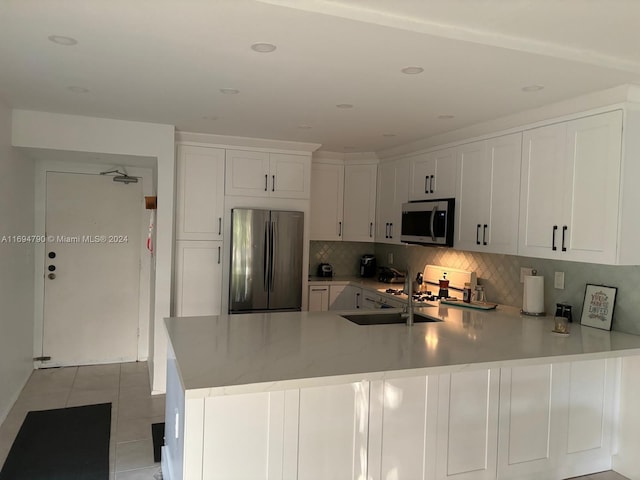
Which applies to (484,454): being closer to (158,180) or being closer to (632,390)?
(632,390)

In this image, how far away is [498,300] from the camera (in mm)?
3855

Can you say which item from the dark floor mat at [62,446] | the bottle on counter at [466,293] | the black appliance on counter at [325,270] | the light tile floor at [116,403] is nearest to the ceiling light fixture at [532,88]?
the bottle on counter at [466,293]

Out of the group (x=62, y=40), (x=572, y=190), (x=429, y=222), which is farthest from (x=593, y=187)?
(x=62, y=40)

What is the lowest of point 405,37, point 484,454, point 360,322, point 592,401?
point 484,454

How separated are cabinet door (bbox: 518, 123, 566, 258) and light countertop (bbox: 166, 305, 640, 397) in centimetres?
55

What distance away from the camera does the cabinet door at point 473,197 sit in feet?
11.9

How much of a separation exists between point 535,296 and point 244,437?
233cm

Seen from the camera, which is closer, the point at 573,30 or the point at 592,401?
the point at 573,30

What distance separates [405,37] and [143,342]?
168 inches

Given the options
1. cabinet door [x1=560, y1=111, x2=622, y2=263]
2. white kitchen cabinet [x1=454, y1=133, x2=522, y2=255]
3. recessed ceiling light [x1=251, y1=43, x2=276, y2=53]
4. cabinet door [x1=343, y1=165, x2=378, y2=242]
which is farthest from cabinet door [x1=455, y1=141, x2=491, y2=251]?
recessed ceiling light [x1=251, y1=43, x2=276, y2=53]

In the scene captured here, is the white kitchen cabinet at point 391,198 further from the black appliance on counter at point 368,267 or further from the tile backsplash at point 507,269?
the black appliance on counter at point 368,267

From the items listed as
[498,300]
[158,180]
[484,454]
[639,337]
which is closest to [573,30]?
[639,337]

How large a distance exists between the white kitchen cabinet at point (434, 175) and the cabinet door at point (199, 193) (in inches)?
73.1

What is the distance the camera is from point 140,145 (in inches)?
153
